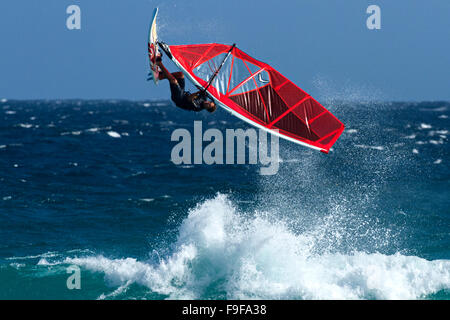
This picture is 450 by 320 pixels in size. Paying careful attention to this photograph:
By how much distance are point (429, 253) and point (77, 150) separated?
24.8 meters

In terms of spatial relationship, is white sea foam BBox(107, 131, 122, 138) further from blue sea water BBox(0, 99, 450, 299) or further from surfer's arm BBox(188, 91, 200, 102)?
surfer's arm BBox(188, 91, 200, 102)

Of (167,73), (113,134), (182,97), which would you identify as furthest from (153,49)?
(113,134)

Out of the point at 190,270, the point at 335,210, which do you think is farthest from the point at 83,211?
the point at 335,210

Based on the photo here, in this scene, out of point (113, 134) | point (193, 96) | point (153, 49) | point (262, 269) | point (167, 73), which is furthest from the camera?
point (113, 134)

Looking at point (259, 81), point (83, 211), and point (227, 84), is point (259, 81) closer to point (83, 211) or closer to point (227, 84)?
point (227, 84)

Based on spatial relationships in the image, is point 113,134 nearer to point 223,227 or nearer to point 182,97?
point 223,227

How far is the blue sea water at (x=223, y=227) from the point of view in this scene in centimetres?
1431

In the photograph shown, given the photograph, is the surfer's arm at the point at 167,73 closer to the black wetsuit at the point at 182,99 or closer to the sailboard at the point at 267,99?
the black wetsuit at the point at 182,99

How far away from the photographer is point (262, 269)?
14.7 meters

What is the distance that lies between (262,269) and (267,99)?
4539mm

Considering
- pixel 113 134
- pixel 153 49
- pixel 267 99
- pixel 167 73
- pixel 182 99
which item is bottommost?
pixel 113 134

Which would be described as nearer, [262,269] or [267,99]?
[267,99]

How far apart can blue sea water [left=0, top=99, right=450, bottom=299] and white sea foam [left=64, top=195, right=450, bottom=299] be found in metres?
0.03

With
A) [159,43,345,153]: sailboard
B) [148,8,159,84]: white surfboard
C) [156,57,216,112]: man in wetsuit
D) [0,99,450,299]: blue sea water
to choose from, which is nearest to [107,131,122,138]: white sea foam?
[0,99,450,299]: blue sea water
